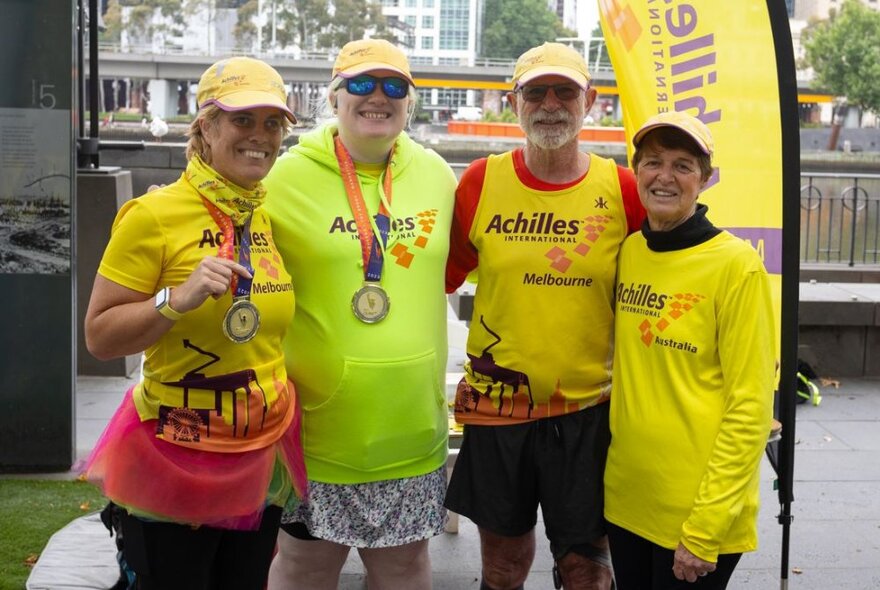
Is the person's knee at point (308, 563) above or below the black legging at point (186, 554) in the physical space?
below

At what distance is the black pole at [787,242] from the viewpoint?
4168mm

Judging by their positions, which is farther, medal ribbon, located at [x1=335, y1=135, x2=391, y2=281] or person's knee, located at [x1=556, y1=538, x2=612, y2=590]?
person's knee, located at [x1=556, y1=538, x2=612, y2=590]

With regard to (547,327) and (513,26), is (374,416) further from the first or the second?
(513,26)

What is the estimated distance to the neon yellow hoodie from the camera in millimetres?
3312

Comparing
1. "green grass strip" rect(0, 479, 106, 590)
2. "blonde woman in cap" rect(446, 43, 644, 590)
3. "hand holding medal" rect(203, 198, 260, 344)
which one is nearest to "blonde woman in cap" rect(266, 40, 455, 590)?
"blonde woman in cap" rect(446, 43, 644, 590)

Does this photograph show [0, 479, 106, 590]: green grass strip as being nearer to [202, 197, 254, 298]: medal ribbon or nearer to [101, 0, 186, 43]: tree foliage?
[202, 197, 254, 298]: medal ribbon

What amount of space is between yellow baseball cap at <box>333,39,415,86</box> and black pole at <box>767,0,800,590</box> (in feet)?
5.38

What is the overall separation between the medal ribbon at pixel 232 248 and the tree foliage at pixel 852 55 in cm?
6419

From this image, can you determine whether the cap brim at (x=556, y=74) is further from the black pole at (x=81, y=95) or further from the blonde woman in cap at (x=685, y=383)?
the black pole at (x=81, y=95)

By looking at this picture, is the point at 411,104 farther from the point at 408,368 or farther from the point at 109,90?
the point at 109,90

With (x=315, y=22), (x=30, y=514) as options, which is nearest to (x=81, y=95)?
(x=30, y=514)

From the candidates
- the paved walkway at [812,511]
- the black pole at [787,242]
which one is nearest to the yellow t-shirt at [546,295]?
the black pole at [787,242]

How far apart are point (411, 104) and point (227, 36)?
260 feet

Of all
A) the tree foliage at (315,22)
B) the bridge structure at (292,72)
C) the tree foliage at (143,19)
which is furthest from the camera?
the tree foliage at (143,19)
